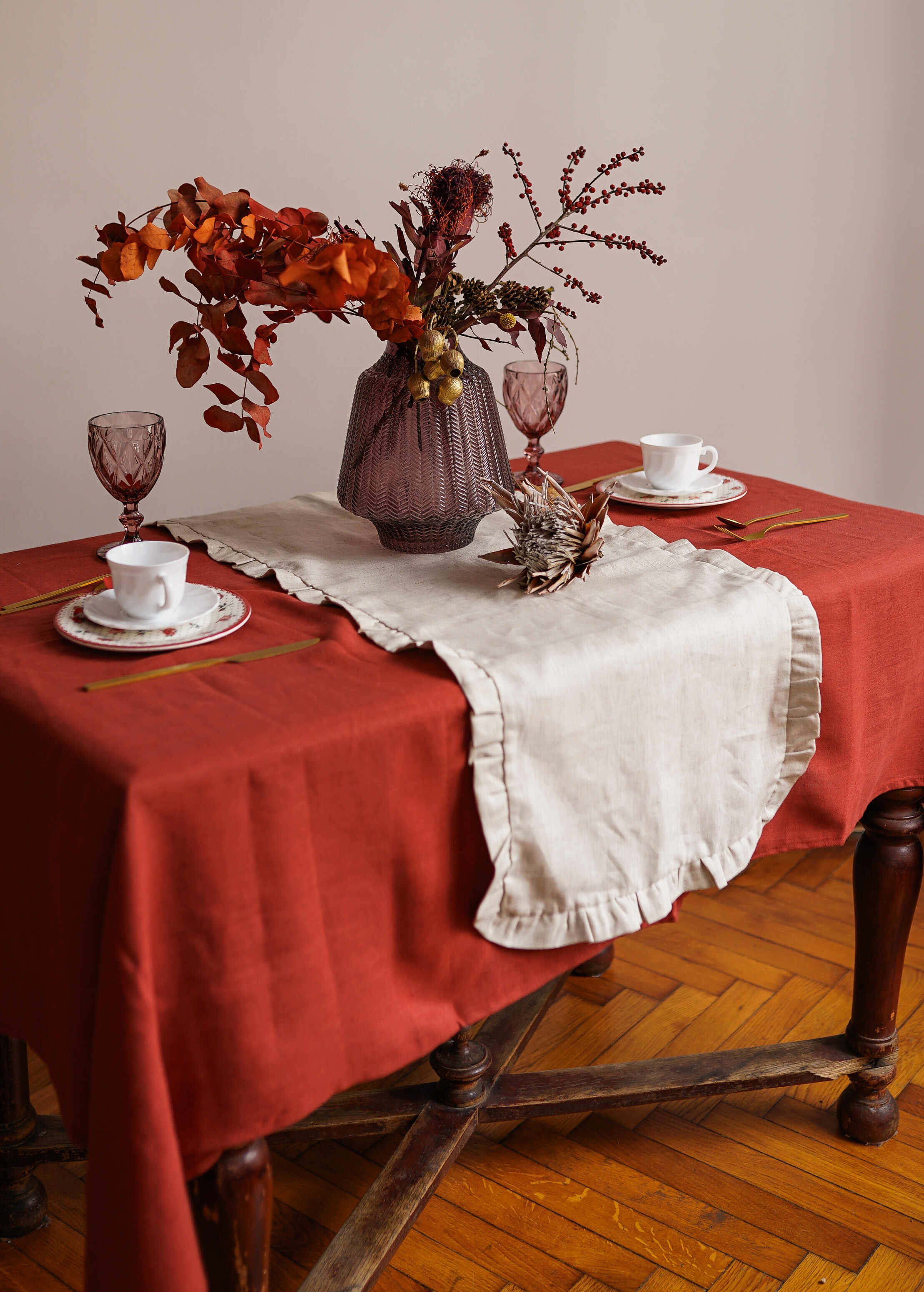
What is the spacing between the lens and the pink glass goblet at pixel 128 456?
115cm

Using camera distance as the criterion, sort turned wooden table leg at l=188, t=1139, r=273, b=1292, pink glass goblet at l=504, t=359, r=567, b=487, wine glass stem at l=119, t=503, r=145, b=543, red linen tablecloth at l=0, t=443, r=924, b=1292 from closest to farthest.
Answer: red linen tablecloth at l=0, t=443, r=924, b=1292 < turned wooden table leg at l=188, t=1139, r=273, b=1292 < wine glass stem at l=119, t=503, r=145, b=543 < pink glass goblet at l=504, t=359, r=567, b=487

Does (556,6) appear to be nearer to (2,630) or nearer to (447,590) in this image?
(447,590)

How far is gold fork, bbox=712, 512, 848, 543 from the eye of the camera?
1243 mm

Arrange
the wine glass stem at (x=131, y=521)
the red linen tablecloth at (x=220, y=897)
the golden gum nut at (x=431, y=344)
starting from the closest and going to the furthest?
the red linen tablecloth at (x=220, y=897)
the golden gum nut at (x=431, y=344)
the wine glass stem at (x=131, y=521)

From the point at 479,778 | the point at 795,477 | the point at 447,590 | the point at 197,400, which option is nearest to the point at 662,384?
the point at 795,477

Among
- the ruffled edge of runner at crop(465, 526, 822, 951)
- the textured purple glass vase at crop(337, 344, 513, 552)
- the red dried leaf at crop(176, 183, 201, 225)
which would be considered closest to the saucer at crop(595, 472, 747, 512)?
the ruffled edge of runner at crop(465, 526, 822, 951)

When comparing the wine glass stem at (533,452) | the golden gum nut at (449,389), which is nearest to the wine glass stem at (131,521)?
Answer: the golden gum nut at (449,389)

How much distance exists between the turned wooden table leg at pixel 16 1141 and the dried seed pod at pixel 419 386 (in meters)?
0.78

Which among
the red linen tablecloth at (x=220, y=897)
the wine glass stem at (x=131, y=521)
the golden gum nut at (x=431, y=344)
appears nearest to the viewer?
the red linen tablecloth at (x=220, y=897)

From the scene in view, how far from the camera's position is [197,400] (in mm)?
1914

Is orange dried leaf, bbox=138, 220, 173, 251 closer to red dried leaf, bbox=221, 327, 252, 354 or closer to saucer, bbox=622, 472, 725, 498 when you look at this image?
red dried leaf, bbox=221, 327, 252, 354

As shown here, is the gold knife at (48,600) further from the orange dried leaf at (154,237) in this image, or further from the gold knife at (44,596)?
the orange dried leaf at (154,237)

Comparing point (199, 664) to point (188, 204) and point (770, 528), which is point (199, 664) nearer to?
point (188, 204)

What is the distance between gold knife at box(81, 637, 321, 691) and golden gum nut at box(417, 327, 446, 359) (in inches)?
11.3
